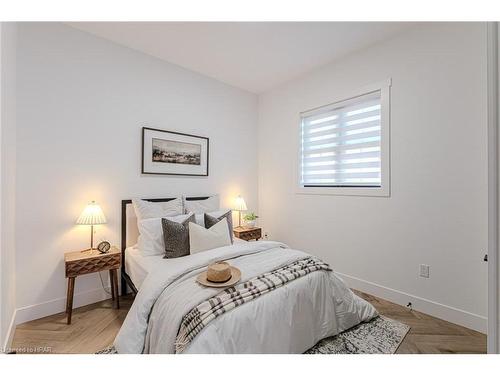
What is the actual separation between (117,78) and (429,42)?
126 inches

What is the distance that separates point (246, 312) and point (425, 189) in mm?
2060

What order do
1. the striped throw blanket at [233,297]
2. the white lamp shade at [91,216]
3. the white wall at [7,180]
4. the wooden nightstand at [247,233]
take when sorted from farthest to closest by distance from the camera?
the wooden nightstand at [247,233] < the white lamp shade at [91,216] < the white wall at [7,180] < the striped throw blanket at [233,297]

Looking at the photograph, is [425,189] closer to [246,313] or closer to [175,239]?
[246,313]

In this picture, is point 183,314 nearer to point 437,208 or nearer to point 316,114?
point 437,208

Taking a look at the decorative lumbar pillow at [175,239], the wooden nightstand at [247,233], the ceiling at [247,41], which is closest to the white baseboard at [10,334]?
the decorative lumbar pillow at [175,239]

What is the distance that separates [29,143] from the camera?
2064 mm

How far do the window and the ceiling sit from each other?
594 mm

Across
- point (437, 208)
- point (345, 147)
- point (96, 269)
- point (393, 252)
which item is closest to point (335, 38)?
point (345, 147)

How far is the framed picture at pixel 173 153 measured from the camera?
2777 millimetres

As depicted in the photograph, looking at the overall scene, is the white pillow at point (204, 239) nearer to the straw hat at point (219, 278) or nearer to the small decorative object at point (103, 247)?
the straw hat at point (219, 278)

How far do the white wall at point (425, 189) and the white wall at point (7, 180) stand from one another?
9.85ft

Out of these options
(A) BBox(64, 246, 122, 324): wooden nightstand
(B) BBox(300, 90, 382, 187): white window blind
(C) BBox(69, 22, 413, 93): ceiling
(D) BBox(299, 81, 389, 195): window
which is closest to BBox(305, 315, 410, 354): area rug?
(D) BBox(299, 81, 389, 195): window
